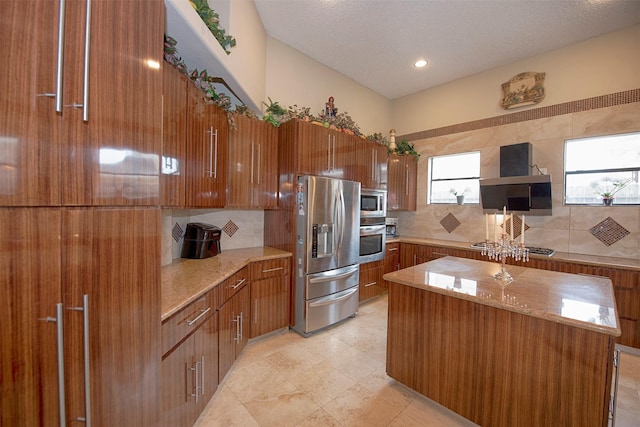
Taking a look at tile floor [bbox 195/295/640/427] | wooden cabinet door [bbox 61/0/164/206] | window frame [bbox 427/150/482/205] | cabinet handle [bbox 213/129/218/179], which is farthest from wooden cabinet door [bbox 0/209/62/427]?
window frame [bbox 427/150/482/205]

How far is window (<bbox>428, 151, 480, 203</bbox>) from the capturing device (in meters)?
4.06

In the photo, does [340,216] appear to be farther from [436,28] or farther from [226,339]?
[436,28]

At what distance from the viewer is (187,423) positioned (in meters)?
1.44

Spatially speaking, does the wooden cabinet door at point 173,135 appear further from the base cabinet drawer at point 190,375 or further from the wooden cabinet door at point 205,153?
the base cabinet drawer at point 190,375

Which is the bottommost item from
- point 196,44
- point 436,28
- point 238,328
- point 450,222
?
point 238,328

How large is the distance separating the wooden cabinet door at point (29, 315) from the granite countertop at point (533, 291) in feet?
5.86

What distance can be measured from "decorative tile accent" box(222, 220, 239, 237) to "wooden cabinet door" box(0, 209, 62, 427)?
213 centimetres

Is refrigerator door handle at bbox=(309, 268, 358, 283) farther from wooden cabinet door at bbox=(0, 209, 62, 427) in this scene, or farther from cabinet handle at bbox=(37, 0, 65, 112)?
cabinet handle at bbox=(37, 0, 65, 112)

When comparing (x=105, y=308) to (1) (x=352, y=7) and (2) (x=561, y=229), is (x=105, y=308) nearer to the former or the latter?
(1) (x=352, y=7)

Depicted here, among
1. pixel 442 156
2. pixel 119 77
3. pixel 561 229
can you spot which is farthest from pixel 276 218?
pixel 561 229

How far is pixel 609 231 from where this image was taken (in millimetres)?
2936

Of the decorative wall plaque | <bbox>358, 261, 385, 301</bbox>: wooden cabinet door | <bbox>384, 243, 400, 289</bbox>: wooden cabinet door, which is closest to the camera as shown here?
the decorative wall plaque

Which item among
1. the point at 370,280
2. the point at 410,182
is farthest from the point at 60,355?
the point at 410,182

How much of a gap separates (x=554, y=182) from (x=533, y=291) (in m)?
2.62
